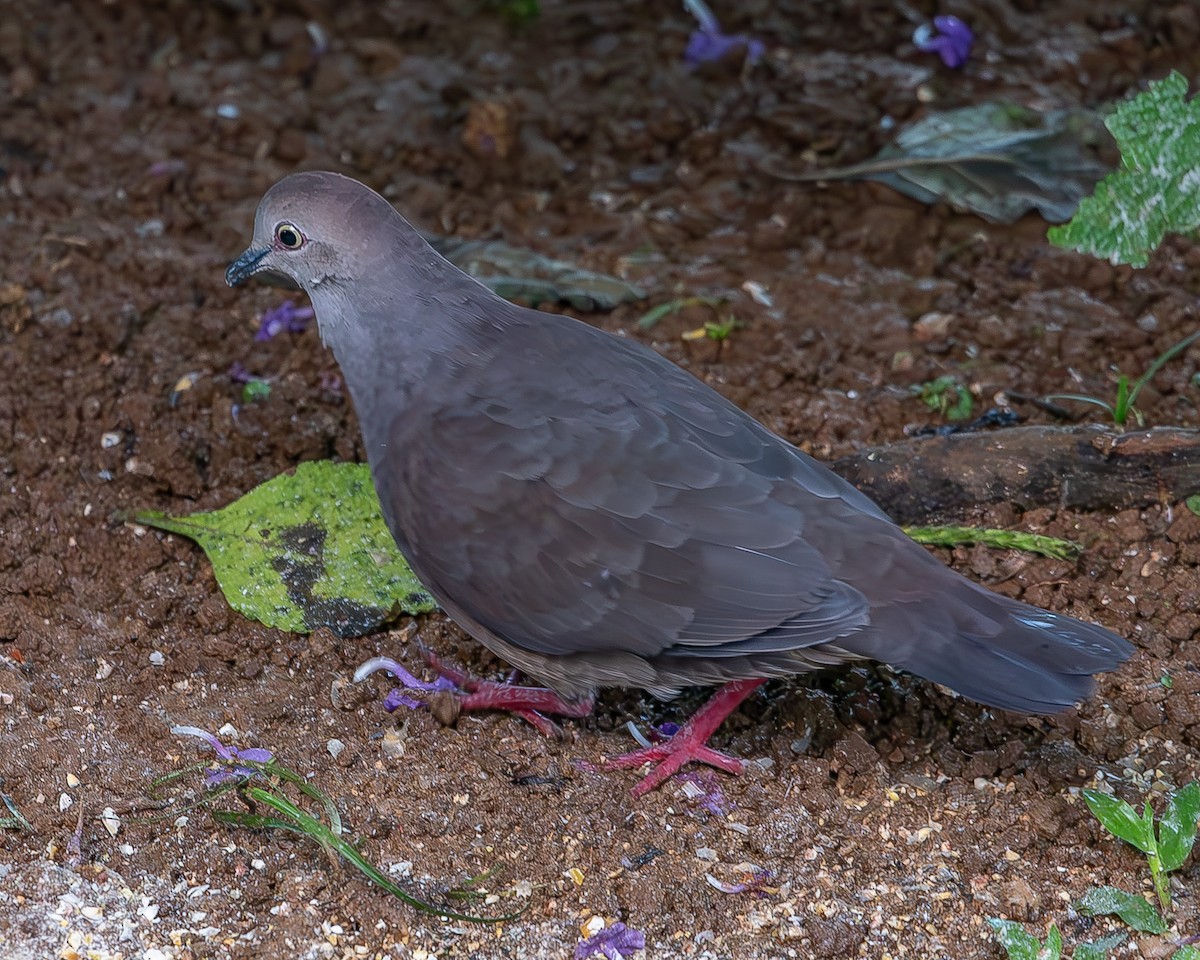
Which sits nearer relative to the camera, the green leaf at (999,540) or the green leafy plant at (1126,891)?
the green leafy plant at (1126,891)

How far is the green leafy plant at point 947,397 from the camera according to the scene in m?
4.73

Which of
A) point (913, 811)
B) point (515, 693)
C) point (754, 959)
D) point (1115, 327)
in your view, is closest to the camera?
point (754, 959)

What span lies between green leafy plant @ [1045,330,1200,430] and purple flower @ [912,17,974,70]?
205 centimetres

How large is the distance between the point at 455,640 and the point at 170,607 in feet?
2.65

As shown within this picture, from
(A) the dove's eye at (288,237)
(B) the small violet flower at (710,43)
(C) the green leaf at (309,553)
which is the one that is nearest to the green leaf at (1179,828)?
(C) the green leaf at (309,553)

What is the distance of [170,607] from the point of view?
414 centimetres

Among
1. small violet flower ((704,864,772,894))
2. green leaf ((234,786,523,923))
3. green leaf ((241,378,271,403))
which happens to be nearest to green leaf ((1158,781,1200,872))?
small violet flower ((704,864,772,894))

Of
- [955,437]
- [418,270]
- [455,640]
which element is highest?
[418,270]

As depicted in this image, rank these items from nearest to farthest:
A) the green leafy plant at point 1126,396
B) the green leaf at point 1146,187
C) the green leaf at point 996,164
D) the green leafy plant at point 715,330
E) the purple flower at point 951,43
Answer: the green leaf at point 1146,187, the green leafy plant at point 1126,396, the green leafy plant at point 715,330, the green leaf at point 996,164, the purple flower at point 951,43

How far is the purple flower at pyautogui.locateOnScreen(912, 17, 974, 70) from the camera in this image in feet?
20.7

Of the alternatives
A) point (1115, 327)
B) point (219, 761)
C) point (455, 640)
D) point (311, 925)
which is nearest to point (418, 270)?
point (455, 640)

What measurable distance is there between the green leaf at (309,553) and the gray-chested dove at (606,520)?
42 cm

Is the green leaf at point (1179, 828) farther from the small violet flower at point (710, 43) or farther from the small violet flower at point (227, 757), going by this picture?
the small violet flower at point (710, 43)

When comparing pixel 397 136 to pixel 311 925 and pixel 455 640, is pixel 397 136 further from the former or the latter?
pixel 311 925
